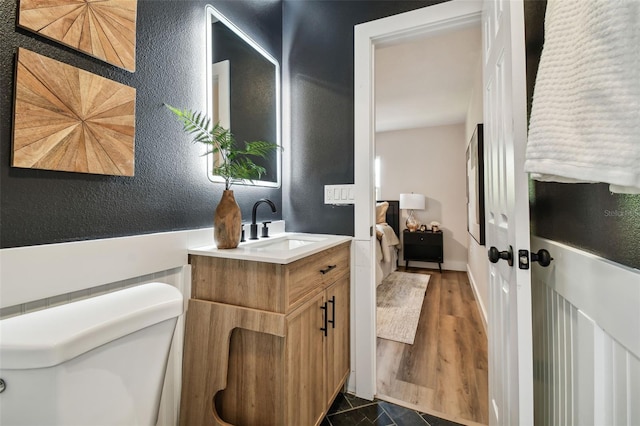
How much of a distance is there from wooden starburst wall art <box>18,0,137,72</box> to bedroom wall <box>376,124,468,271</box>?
181 inches

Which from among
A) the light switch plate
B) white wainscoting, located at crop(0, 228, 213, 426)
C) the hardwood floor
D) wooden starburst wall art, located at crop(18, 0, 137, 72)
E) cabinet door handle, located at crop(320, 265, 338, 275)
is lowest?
the hardwood floor

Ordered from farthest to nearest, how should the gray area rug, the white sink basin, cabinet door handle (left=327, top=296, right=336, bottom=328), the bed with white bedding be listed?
the bed with white bedding < the gray area rug < the white sink basin < cabinet door handle (left=327, top=296, right=336, bottom=328)

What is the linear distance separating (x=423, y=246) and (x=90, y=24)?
455 cm

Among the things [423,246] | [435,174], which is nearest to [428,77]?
[435,174]

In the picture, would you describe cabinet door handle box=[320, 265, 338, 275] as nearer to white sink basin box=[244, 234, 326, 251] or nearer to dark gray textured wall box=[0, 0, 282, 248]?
white sink basin box=[244, 234, 326, 251]

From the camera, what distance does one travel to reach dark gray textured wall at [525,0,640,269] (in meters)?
0.56

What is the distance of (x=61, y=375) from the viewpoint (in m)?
0.55

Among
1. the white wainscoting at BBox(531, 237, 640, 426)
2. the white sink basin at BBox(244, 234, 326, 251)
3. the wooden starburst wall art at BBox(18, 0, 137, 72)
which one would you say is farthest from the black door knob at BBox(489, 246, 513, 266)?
the wooden starburst wall art at BBox(18, 0, 137, 72)

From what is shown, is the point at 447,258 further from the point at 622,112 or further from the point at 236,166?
the point at 622,112

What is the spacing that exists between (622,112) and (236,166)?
4.11ft

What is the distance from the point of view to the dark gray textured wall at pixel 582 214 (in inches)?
22.0

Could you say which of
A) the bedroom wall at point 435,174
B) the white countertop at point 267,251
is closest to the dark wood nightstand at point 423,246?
the bedroom wall at point 435,174

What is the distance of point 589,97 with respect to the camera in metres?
0.49

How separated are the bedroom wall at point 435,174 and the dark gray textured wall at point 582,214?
379cm
